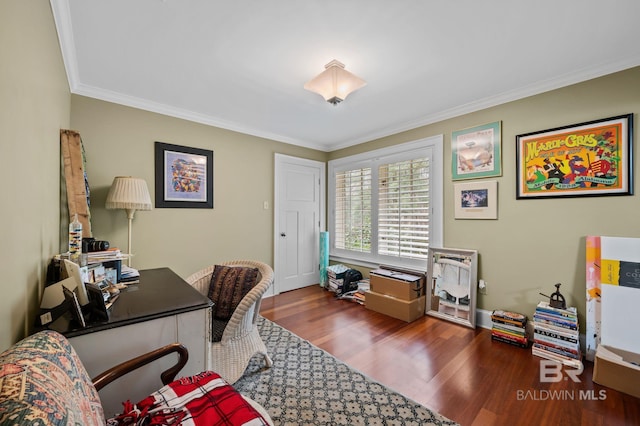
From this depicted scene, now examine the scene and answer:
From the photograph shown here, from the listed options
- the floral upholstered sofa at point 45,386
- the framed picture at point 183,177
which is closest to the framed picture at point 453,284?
the framed picture at point 183,177

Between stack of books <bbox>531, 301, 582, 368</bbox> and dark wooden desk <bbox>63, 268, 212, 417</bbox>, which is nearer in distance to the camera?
dark wooden desk <bbox>63, 268, 212, 417</bbox>

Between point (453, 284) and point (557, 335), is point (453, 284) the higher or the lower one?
the higher one

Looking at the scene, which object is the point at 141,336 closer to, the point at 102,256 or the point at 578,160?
the point at 102,256

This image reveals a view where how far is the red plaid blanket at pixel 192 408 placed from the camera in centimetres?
98

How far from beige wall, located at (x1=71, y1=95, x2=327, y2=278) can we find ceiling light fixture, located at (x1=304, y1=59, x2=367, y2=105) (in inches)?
67.5

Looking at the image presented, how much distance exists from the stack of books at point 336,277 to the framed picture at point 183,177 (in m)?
1.97

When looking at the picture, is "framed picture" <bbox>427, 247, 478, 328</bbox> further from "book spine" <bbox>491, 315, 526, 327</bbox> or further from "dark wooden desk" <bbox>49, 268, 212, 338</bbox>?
"dark wooden desk" <bbox>49, 268, 212, 338</bbox>

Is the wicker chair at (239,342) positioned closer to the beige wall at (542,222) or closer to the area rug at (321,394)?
the area rug at (321,394)

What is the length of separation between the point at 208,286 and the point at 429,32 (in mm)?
2531

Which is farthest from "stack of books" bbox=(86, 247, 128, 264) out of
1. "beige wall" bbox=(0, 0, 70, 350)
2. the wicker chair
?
the wicker chair

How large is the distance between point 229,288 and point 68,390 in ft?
4.38

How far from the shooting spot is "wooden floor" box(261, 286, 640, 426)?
1618 mm

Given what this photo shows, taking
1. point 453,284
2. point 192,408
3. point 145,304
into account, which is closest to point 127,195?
point 145,304

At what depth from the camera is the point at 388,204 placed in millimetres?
3713
